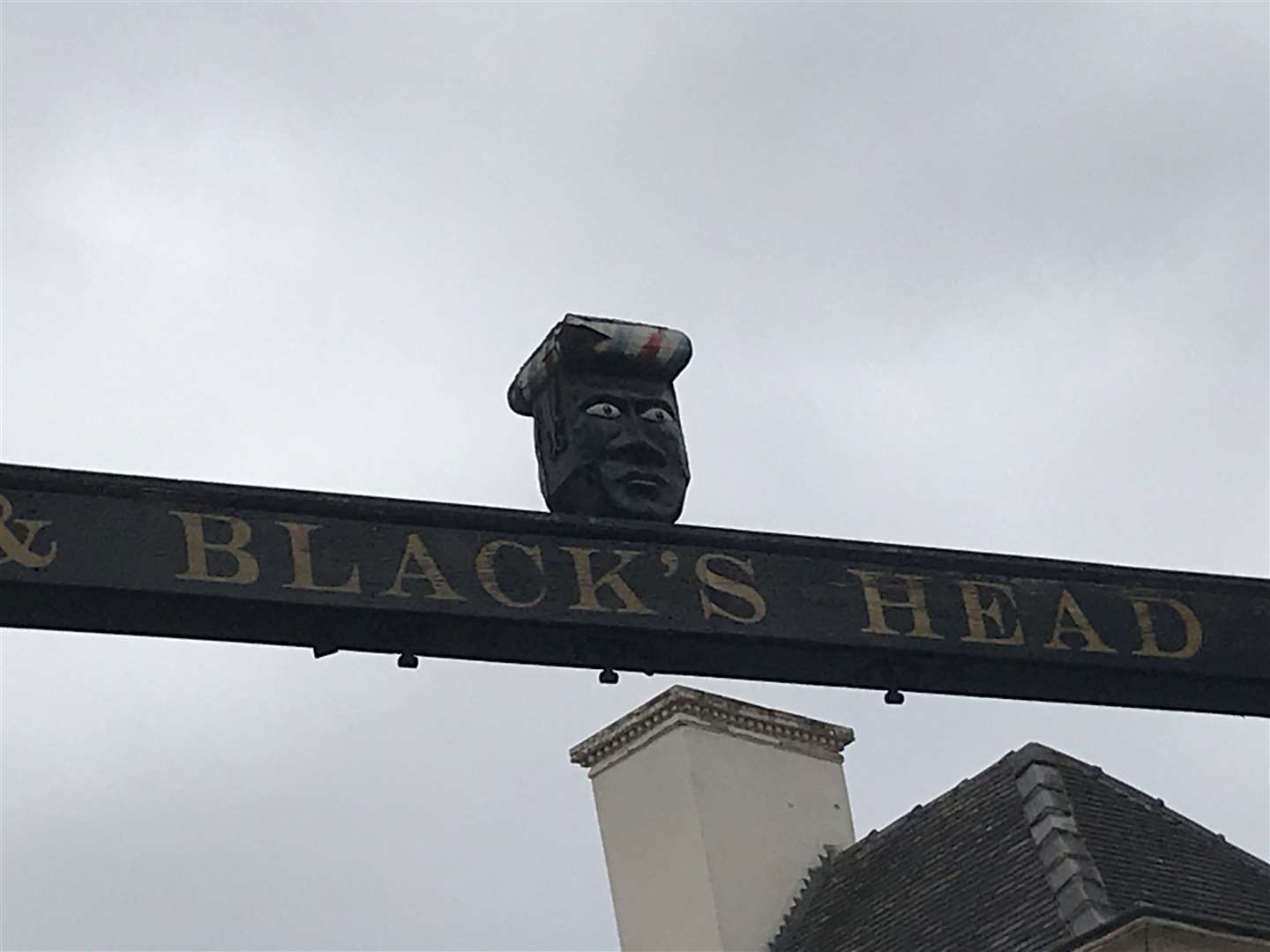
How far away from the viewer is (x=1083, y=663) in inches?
265

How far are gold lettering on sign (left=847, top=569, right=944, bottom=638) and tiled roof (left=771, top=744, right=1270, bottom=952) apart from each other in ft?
48.1

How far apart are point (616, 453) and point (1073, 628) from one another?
3.65ft

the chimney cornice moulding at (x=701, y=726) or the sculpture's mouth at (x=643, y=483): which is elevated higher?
the chimney cornice moulding at (x=701, y=726)

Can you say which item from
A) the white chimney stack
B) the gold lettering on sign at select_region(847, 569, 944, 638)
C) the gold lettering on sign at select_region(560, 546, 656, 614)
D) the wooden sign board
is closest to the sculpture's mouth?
the wooden sign board

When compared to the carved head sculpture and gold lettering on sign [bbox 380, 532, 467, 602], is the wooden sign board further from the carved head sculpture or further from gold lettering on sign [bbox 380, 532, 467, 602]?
the carved head sculpture

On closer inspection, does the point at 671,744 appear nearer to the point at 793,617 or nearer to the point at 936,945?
the point at 936,945

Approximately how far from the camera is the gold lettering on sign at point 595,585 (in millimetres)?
6270

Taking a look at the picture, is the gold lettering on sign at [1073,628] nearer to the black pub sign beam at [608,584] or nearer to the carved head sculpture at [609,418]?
the black pub sign beam at [608,584]

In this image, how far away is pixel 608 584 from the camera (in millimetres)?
6320

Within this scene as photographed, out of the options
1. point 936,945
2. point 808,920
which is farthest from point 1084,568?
point 808,920

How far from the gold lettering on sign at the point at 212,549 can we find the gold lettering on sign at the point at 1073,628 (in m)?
1.84

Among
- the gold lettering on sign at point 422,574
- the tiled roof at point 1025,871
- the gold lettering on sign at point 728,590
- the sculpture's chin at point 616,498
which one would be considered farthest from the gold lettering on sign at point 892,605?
the tiled roof at point 1025,871

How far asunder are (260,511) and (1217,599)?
234 centimetres

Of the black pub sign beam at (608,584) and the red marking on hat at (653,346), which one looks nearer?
the black pub sign beam at (608,584)
